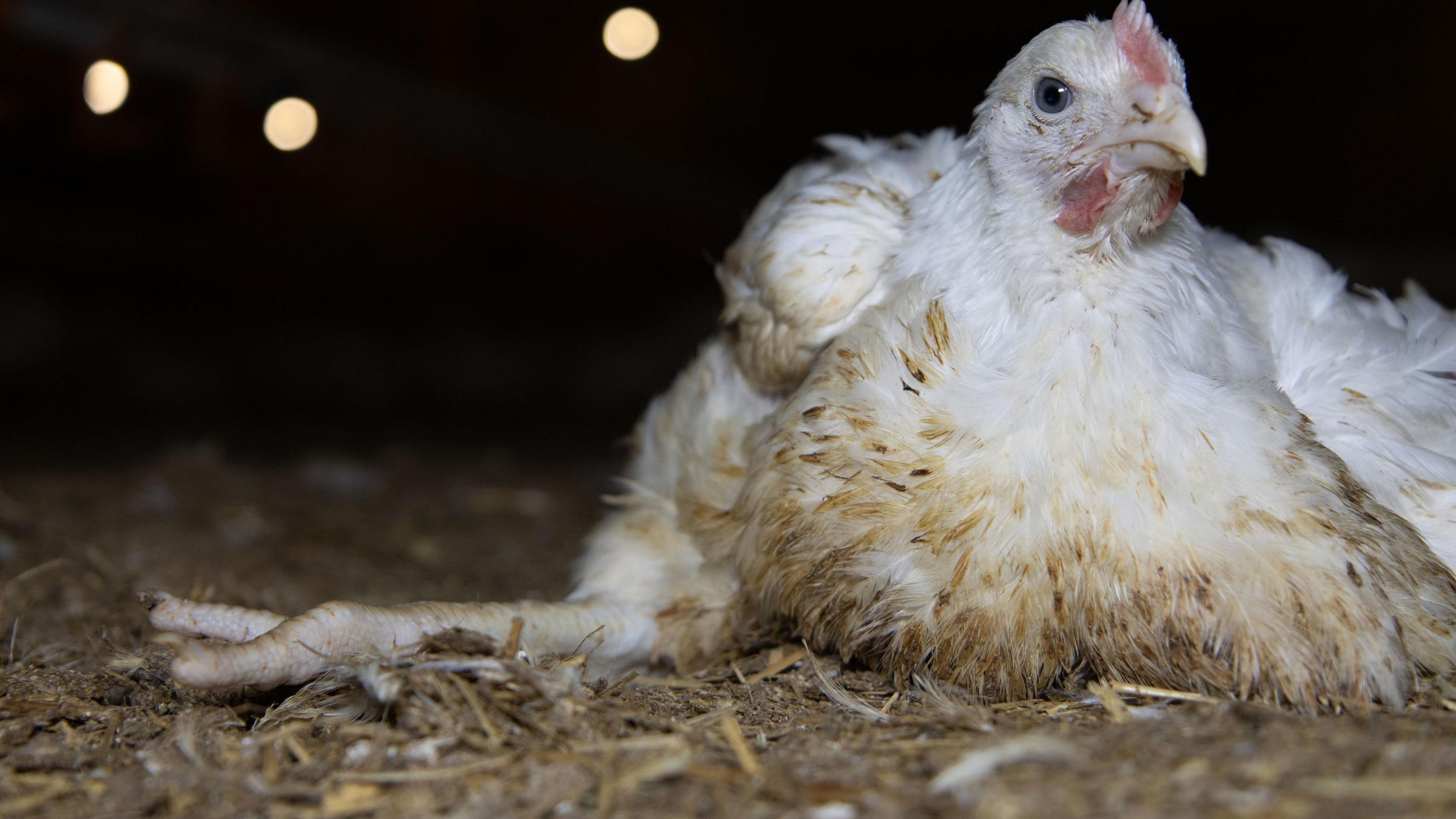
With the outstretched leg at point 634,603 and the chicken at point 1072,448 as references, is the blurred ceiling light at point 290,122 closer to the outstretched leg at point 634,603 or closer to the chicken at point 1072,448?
the outstretched leg at point 634,603

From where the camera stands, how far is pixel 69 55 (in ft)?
12.9

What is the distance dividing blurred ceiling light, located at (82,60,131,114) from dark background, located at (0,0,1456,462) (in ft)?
0.14

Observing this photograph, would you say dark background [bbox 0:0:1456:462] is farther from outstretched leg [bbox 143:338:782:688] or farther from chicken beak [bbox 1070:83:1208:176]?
chicken beak [bbox 1070:83:1208:176]

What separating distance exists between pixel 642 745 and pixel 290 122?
Answer: 4.29 m

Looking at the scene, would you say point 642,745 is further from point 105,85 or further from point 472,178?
point 472,178

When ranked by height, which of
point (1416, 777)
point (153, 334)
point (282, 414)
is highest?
point (153, 334)

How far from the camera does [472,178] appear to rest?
7094mm

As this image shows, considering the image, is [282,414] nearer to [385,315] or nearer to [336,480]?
[385,315]

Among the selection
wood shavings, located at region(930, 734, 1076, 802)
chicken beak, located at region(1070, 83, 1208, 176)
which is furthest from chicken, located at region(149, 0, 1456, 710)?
wood shavings, located at region(930, 734, 1076, 802)

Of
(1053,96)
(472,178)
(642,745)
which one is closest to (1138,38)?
(1053,96)

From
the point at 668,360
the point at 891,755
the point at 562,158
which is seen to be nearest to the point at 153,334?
the point at 562,158

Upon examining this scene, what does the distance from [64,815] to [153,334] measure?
6.03 meters

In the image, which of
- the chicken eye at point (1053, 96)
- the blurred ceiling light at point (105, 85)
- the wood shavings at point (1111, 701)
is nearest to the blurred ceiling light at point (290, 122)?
the blurred ceiling light at point (105, 85)

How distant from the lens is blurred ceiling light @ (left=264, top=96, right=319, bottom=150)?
471cm
